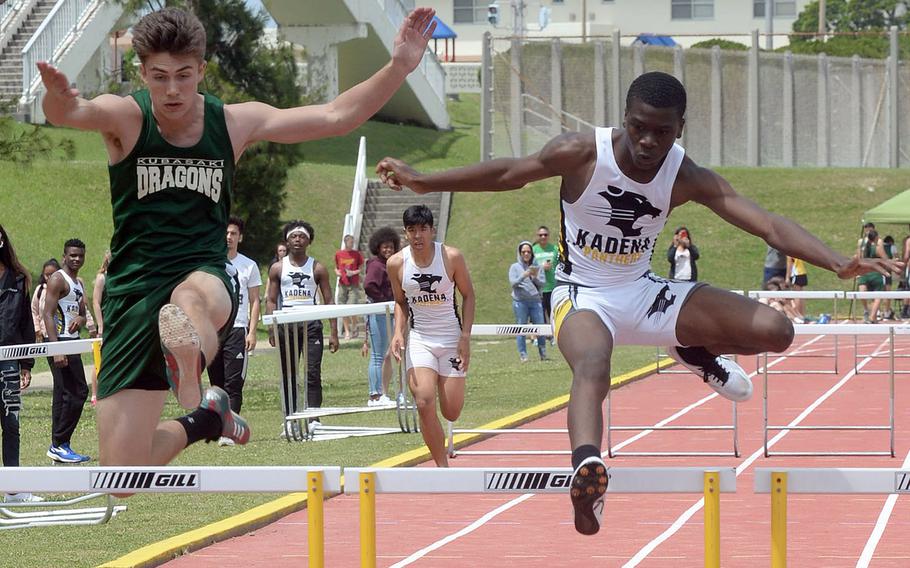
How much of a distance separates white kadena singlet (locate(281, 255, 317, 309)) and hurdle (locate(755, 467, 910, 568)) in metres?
10.1

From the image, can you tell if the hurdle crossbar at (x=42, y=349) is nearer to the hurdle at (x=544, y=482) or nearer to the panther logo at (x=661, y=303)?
the panther logo at (x=661, y=303)

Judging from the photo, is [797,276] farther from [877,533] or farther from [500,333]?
[877,533]

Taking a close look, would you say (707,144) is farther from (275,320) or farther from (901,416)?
(275,320)

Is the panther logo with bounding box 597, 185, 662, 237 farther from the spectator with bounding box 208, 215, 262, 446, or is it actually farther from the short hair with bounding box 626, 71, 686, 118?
the spectator with bounding box 208, 215, 262, 446

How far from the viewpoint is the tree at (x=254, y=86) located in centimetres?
2484

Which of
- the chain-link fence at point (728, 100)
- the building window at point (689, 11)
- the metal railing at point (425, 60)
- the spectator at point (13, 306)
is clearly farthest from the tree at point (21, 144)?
the building window at point (689, 11)

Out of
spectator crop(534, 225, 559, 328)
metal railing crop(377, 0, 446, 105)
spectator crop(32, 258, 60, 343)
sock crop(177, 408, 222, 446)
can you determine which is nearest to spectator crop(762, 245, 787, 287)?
spectator crop(534, 225, 559, 328)

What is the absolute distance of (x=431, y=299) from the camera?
11.9 meters

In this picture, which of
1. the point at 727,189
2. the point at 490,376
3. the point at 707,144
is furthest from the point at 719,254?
the point at 727,189

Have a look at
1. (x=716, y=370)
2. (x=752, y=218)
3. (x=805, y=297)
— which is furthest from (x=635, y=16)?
(x=752, y=218)

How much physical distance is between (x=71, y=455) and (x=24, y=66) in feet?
76.7

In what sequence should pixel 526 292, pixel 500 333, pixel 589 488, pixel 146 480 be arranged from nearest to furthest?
pixel 589 488, pixel 146 480, pixel 500 333, pixel 526 292

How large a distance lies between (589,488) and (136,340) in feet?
6.45

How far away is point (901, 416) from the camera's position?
16188 millimetres
